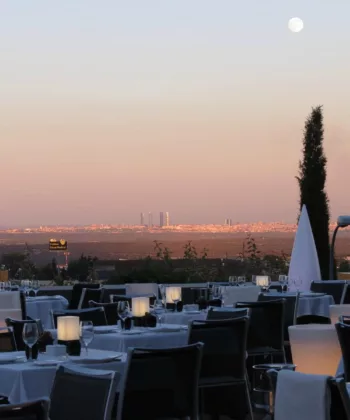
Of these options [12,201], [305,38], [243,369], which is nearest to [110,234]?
[12,201]

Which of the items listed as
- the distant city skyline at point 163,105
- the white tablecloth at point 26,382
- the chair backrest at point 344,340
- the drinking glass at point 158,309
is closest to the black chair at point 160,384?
the white tablecloth at point 26,382

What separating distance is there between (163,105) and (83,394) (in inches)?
800

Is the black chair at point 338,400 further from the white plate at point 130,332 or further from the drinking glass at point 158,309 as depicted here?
the drinking glass at point 158,309

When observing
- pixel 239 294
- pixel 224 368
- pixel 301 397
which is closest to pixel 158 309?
pixel 239 294

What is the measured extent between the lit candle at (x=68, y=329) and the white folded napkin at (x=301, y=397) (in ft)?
9.57

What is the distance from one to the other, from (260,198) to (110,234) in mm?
5124

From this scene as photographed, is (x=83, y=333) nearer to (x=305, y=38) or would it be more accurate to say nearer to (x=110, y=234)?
(x=305, y=38)

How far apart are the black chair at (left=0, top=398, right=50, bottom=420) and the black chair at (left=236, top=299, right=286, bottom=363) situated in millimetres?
6229

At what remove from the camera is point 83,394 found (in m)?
4.52

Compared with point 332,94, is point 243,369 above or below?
below

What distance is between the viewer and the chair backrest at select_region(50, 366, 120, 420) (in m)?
4.43

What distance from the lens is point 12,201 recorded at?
1182 inches

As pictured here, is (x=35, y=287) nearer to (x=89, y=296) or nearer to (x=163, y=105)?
(x=89, y=296)

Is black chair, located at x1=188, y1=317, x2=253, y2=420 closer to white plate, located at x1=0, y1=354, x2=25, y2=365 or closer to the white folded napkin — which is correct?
white plate, located at x1=0, y1=354, x2=25, y2=365
